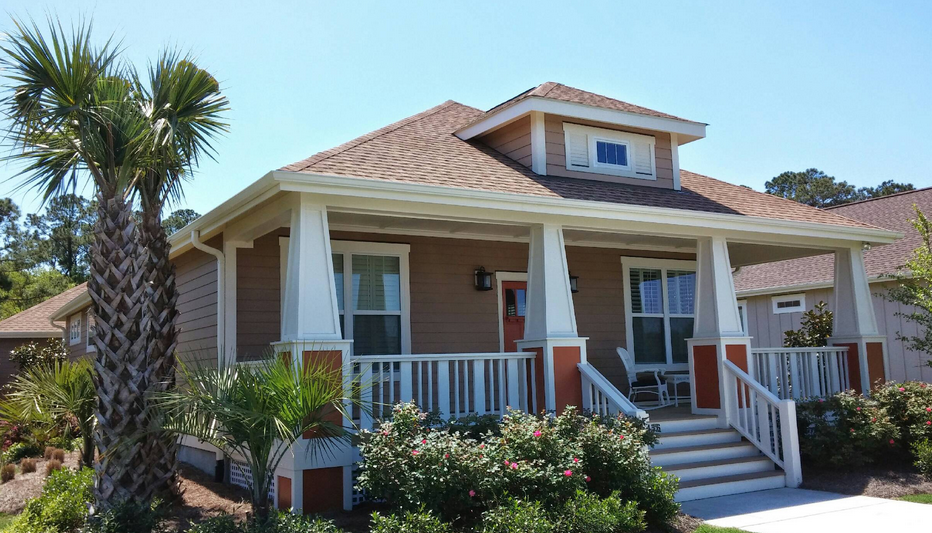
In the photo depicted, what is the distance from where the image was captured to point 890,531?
6.76m

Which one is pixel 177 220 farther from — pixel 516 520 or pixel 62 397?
pixel 516 520

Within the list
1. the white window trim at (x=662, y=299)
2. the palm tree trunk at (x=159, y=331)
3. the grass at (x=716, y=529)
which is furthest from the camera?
the white window trim at (x=662, y=299)

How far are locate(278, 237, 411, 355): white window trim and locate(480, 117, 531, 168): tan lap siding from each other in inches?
86.1

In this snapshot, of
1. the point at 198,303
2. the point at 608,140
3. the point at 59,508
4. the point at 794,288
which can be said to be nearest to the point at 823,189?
the point at 794,288

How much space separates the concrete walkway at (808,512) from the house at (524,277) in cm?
34

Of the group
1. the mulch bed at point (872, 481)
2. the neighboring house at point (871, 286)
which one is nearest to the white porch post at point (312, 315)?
the mulch bed at point (872, 481)

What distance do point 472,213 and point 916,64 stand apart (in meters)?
11.2

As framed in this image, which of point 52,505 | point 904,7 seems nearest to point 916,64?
point 904,7

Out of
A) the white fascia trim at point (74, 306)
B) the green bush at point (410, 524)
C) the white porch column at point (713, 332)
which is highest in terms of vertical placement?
the white fascia trim at point (74, 306)

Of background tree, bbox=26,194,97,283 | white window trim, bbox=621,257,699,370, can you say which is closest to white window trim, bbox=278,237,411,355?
white window trim, bbox=621,257,699,370

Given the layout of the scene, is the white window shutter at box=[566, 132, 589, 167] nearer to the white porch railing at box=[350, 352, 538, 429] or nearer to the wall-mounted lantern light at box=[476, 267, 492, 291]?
the wall-mounted lantern light at box=[476, 267, 492, 291]

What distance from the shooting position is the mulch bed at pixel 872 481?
28.2ft

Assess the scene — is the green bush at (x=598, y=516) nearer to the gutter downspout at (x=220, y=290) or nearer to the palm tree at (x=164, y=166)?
the palm tree at (x=164, y=166)

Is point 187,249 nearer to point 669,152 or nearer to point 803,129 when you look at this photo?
point 669,152
